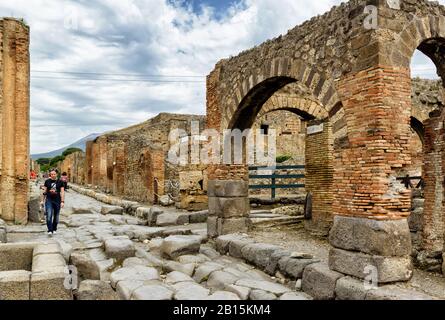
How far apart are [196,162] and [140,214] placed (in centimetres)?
327

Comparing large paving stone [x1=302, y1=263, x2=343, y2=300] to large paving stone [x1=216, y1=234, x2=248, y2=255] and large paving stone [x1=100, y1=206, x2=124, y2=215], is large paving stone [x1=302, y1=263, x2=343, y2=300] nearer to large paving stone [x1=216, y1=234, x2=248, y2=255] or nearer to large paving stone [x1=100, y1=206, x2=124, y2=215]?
large paving stone [x1=216, y1=234, x2=248, y2=255]

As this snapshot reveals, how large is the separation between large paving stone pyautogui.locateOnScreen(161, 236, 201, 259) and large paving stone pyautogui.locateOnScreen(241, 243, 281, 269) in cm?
111

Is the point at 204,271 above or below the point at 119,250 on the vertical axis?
below

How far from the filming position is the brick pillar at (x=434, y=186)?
6406mm

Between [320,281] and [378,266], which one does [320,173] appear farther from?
[378,266]

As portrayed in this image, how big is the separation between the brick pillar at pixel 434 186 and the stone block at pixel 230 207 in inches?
164

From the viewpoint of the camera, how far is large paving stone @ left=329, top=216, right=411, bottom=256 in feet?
16.7

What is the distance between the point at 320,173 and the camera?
9.77 metres

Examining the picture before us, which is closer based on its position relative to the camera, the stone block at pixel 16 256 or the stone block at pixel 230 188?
the stone block at pixel 16 256

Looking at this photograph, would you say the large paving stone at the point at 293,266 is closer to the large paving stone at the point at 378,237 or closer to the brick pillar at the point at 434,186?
the large paving stone at the point at 378,237

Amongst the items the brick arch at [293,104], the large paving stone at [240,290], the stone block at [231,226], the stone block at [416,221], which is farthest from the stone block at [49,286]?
the brick arch at [293,104]

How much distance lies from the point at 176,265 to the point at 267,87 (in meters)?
4.31

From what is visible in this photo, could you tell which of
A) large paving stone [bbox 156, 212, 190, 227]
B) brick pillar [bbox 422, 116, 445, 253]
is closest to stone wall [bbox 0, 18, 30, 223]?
large paving stone [bbox 156, 212, 190, 227]

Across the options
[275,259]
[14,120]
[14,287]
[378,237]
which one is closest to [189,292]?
[275,259]
